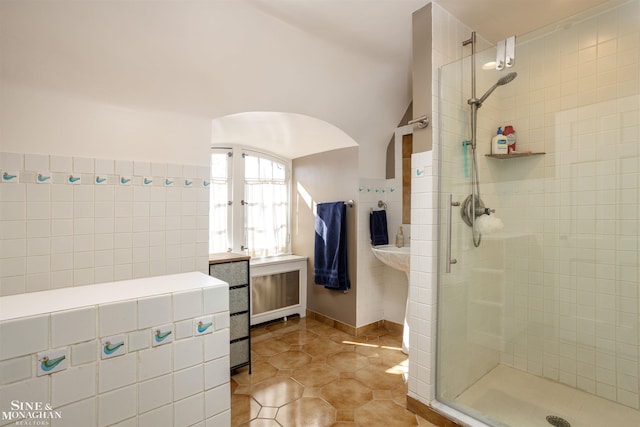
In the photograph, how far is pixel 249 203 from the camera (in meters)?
3.52

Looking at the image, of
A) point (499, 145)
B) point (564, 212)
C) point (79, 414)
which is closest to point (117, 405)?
→ point (79, 414)

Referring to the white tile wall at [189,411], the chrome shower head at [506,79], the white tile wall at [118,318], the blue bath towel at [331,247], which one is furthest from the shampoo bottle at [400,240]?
the white tile wall at [118,318]

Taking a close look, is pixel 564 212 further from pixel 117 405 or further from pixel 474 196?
pixel 117 405

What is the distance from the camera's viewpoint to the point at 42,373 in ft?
2.34

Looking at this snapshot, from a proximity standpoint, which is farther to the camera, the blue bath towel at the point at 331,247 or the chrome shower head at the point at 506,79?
the blue bath towel at the point at 331,247

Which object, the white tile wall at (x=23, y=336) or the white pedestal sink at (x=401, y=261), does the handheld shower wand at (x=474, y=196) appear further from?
the white tile wall at (x=23, y=336)

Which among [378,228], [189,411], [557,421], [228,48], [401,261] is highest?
[228,48]

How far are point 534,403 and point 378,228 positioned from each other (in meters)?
1.79

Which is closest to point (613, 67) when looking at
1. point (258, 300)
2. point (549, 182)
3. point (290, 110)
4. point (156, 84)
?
point (549, 182)

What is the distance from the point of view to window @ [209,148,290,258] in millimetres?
3305

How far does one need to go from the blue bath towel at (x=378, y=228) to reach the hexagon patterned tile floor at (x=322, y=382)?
937mm

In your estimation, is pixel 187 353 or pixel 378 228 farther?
pixel 378 228

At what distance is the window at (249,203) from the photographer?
330 centimetres

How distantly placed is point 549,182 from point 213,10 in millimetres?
2191
